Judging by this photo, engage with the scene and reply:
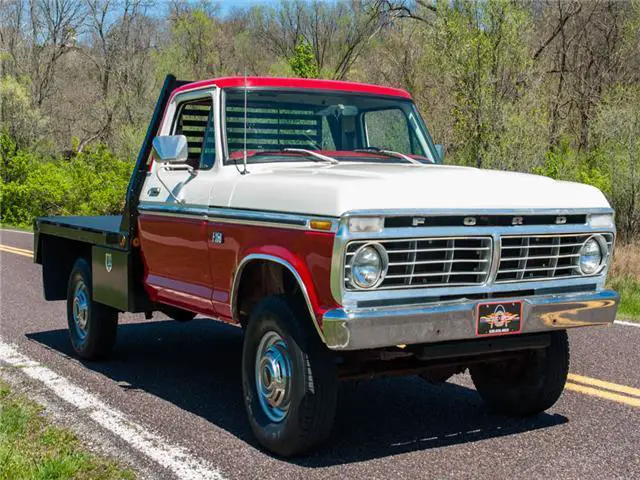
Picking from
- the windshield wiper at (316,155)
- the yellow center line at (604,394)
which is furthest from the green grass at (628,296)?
the windshield wiper at (316,155)

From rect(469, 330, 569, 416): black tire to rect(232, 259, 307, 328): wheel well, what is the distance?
60.2 inches

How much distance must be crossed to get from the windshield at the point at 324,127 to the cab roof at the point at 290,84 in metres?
0.04

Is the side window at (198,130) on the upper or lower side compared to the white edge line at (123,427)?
upper

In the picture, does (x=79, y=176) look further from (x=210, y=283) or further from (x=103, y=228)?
(x=210, y=283)

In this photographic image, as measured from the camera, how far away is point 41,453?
4.63 metres

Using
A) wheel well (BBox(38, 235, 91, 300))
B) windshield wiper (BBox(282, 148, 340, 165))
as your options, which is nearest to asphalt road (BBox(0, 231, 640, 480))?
wheel well (BBox(38, 235, 91, 300))

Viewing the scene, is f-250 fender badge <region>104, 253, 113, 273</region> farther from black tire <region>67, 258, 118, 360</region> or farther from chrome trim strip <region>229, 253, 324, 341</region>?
chrome trim strip <region>229, 253, 324, 341</region>

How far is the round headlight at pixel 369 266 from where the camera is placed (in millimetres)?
4211

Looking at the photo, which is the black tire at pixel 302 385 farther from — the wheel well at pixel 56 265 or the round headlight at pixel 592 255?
the wheel well at pixel 56 265

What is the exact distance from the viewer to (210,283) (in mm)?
5465

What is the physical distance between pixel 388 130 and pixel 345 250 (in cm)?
237

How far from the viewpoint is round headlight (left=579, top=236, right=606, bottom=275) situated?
4.98 m

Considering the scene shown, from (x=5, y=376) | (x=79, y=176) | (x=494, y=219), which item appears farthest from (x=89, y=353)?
(x=79, y=176)

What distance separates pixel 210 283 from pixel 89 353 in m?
2.17
